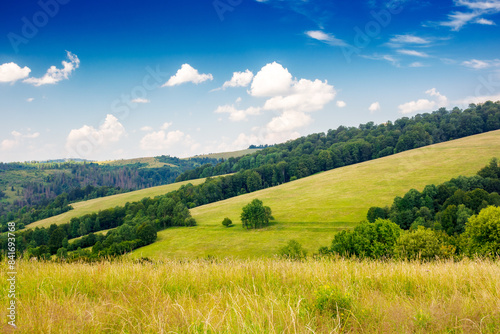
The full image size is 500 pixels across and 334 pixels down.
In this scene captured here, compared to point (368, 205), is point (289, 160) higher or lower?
higher

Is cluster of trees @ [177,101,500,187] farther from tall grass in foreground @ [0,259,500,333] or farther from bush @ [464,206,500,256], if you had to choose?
tall grass in foreground @ [0,259,500,333]

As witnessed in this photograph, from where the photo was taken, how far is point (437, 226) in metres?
51.6

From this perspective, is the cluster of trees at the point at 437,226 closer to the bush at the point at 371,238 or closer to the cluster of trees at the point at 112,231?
the bush at the point at 371,238

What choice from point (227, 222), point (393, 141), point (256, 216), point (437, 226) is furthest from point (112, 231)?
point (393, 141)

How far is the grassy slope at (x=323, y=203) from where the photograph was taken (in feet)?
213

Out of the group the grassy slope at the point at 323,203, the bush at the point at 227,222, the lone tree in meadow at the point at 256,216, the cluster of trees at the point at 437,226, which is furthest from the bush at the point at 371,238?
the bush at the point at 227,222

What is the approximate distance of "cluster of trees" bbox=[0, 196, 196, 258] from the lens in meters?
77.9

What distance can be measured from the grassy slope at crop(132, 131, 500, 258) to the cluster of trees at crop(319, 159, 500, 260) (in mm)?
7455

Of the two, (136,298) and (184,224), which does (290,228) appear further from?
(136,298)

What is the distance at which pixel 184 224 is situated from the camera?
8975 centimetres

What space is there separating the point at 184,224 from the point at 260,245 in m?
36.6

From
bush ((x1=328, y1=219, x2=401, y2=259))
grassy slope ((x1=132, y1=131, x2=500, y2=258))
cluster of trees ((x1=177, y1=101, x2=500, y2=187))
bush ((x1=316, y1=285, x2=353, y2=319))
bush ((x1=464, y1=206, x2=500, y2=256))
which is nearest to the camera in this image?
bush ((x1=316, y1=285, x2=353, y2=319))

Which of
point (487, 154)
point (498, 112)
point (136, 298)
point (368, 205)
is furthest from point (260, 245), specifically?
point (498, 112)

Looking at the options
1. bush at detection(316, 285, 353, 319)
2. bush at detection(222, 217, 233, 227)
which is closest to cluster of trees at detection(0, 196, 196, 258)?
bush at detection(222, 217, 233, 227)
